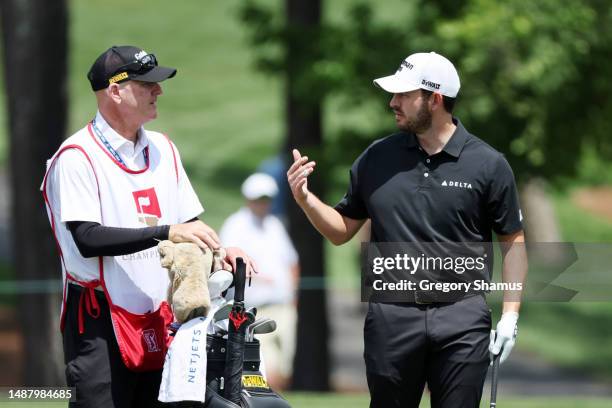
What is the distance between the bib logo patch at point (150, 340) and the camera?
546cm

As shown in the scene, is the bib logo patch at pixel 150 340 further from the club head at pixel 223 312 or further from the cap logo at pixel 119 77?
the cap logo at pixel 119 77

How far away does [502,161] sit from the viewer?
597 centimetres

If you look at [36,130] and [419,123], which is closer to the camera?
[419,123]

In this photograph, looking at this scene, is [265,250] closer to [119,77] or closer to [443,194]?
[443,194]

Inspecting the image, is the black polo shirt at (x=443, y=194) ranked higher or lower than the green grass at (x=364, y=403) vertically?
higher

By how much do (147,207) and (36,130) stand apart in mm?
9307

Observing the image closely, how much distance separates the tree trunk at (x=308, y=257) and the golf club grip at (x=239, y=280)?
8207 mm

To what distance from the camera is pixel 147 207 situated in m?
5.48

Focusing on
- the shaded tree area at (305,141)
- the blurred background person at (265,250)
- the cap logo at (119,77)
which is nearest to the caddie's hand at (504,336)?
the cap logo at (119,77)

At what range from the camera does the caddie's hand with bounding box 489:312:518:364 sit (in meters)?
5.93

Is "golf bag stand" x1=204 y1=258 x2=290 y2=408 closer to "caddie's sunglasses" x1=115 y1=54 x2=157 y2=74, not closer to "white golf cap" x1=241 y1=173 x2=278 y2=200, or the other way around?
"caddie's sunglasses" x1=115 y1=54 x2=157 y2=74

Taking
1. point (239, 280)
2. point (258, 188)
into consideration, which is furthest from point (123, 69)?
point (258, 188)

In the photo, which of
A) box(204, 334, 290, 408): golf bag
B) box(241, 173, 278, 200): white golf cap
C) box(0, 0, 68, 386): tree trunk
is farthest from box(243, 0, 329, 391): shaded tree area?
box(204, 334, 290, 408): golf bag

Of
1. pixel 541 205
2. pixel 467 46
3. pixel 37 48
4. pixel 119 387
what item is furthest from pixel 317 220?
pixel 541 205
